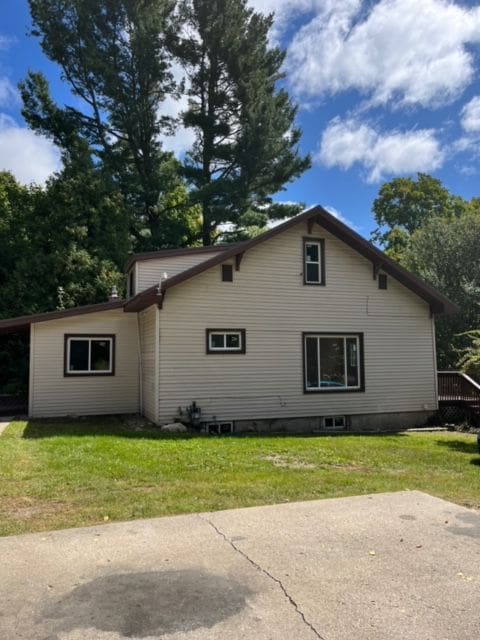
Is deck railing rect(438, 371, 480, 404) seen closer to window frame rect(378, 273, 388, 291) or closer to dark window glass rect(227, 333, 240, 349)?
window frame rect(378, 273, 388, 291)

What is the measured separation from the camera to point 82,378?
14.2 metres

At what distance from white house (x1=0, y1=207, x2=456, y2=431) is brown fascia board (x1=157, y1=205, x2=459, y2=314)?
4 centimetres

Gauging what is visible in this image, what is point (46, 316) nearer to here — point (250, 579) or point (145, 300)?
point (145, 300)

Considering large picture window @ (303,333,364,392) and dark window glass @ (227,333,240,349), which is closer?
dark window glass @ (227,333,240,349)

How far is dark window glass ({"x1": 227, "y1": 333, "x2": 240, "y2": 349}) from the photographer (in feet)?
42.9

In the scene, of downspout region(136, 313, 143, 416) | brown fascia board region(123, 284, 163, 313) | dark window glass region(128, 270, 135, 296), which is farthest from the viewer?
dark window glass region(128, 270, 135, 296)

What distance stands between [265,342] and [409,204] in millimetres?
35621

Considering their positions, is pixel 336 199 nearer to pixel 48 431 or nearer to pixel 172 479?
pixel 48 431

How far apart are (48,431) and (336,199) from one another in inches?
1031

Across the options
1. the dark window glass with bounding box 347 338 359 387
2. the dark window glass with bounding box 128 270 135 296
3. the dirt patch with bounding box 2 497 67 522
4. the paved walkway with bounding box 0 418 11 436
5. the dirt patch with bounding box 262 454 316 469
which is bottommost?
the dirt patch with bounding box 262 454 316 469

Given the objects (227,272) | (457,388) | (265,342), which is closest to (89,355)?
(227,272)

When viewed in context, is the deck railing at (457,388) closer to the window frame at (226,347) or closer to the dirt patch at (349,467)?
the window frame at (226,347)

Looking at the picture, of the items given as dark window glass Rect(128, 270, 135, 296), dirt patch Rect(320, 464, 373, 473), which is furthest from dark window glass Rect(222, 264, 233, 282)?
dirt patch Rect(320, 464, 373, 473)

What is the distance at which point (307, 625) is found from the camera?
3129 millimetres
